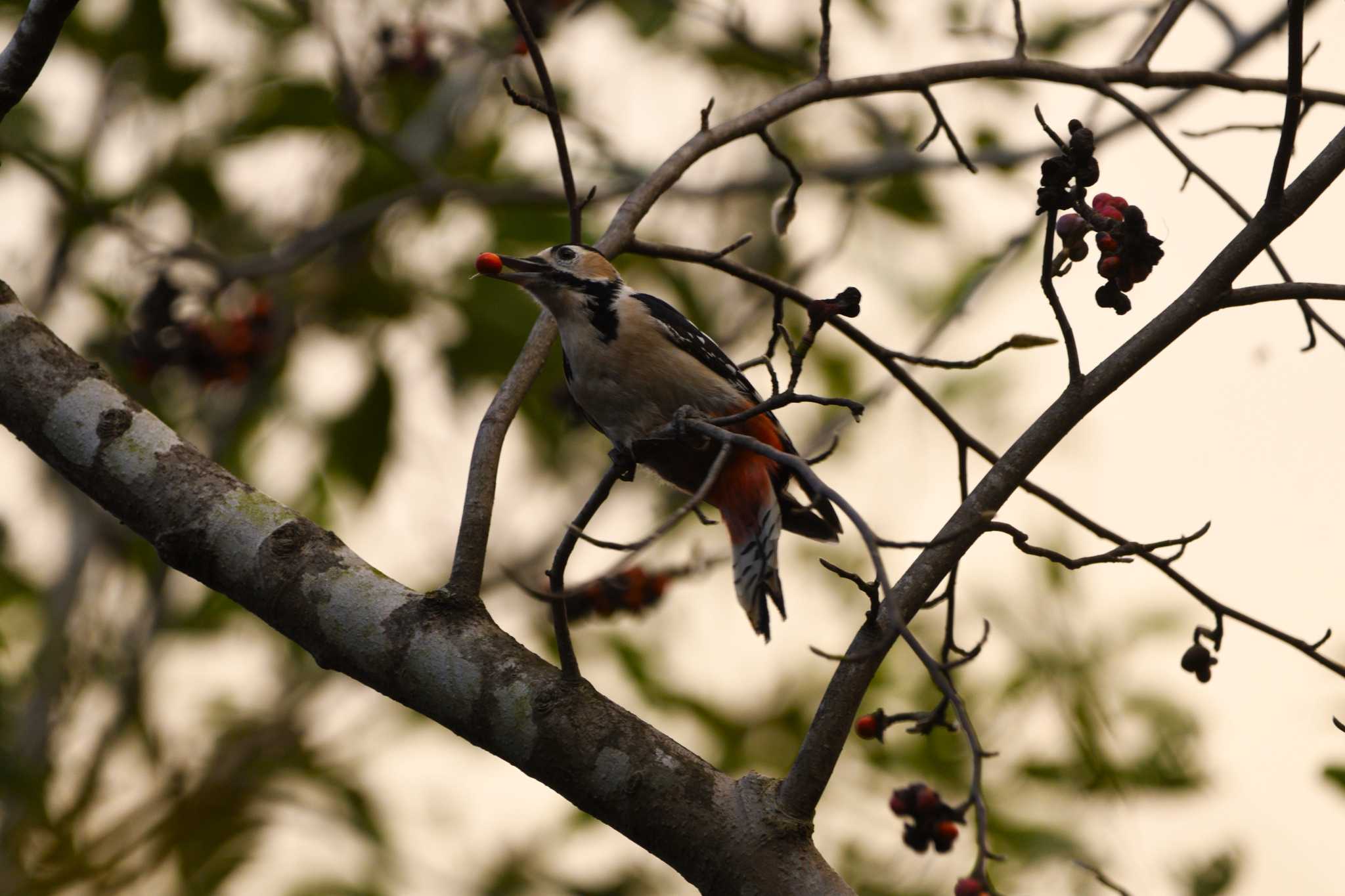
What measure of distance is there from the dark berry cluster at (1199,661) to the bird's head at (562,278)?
1.86 meters

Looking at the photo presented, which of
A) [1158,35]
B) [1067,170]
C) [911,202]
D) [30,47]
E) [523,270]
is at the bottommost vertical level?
[30,47]

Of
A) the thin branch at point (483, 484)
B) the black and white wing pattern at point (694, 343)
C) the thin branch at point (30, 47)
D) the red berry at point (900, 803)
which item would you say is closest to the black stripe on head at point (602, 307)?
the black and white wing pattern at point (694, 343)

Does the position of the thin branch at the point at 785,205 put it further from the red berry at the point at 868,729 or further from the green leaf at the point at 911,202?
the green leaf at the point at 911,202

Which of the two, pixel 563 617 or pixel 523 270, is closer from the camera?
pixel 563 617

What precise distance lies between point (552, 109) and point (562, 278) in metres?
0.92

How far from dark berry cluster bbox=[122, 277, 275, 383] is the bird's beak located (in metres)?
1.31

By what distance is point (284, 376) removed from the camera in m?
5.41

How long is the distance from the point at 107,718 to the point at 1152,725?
354 centimetres

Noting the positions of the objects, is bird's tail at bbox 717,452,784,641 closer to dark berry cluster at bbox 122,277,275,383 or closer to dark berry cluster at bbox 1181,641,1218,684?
dark berry cluster at bbox 1181,641,1218,684

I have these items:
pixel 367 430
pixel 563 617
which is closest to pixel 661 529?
pixel 563 617

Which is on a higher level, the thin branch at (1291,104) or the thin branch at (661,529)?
the thin branch at (1291,104)

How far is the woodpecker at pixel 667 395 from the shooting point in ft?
11.9

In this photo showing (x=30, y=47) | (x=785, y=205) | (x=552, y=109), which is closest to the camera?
(x=30, y=47)

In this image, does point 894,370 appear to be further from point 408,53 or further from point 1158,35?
point 408,53
